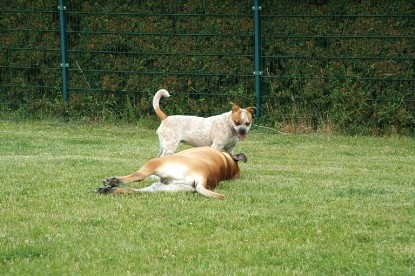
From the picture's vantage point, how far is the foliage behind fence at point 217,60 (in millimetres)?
14984

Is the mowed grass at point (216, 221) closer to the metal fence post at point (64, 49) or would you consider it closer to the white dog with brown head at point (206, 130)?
the white dog with brown head at point (206, 130)

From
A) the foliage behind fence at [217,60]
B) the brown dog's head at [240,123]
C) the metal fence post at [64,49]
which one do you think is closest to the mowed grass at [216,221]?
the brown dog's head at [240,123]

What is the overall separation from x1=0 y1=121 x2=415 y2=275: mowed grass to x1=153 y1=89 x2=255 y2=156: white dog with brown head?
1.33 feet

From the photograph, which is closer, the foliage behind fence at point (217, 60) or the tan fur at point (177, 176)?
the tan fur at point (177, 176)

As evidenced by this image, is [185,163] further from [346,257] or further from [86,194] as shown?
[346,257]

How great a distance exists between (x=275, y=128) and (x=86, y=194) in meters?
6.99

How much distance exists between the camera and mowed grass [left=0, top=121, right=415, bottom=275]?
6.44m

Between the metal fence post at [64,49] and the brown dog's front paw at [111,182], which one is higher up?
the metal fence post at [64,49]

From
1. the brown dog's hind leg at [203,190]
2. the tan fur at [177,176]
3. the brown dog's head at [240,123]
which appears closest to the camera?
the brown dog's hind leg at [203,190]

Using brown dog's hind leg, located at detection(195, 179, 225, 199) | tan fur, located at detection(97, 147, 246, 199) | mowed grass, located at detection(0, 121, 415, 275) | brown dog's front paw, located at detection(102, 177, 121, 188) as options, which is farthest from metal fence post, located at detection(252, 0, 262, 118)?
brown dog's front paw, located at detection(102, 177, 121, 188)

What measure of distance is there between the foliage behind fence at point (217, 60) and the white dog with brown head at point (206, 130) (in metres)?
3.56

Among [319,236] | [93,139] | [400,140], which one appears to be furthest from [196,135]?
[319,236]

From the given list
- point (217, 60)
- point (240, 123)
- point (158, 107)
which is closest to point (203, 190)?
point (240, 123)

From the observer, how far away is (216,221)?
7.63 m
